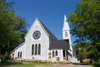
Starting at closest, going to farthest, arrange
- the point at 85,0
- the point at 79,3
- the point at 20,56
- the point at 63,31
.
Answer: the point at 85,0, the point at 79,3, the point at 20,56, the point at 63,31

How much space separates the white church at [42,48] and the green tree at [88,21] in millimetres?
6828

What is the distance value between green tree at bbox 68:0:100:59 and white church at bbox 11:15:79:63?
6828mm

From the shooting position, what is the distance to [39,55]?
102 feet

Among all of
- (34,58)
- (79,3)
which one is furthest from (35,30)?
(79,3)

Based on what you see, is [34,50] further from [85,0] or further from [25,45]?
[85,0]

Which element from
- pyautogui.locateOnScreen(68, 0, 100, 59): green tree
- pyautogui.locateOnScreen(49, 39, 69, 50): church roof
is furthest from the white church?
pyautogui.locateOnScreen(68, 0, 100, 59): green tree

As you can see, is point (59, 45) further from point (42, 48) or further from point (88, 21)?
point (88, 21)

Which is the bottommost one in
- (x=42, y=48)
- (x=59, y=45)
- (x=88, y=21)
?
(x=42, y=48)

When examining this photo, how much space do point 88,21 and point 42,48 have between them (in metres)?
16.9

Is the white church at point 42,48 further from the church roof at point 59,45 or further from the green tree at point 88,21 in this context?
the green tree at point 88,21

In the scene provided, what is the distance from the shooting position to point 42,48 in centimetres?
3138

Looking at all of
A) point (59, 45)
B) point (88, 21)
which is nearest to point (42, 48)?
point (59, 45)

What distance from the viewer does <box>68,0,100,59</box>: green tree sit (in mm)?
19016

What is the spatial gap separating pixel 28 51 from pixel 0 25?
13.6 m
